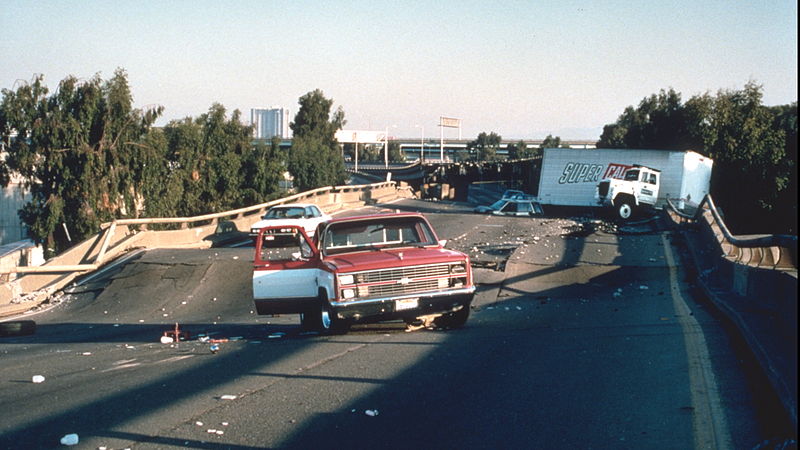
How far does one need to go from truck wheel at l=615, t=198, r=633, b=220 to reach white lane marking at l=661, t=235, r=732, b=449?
31.9 metres

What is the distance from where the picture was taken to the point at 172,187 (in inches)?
1844

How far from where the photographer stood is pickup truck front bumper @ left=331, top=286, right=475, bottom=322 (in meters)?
12.1

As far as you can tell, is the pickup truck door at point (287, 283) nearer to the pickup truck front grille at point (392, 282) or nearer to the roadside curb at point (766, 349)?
the pickup truck front grille at point (392, 282)

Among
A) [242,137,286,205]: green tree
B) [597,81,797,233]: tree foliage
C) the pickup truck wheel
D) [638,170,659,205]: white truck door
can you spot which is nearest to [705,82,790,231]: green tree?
[597,81,797,233]: tree foliage

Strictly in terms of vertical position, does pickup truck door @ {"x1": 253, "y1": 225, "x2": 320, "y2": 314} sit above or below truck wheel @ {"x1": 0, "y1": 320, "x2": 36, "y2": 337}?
above

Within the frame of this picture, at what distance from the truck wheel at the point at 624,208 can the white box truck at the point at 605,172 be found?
144cm

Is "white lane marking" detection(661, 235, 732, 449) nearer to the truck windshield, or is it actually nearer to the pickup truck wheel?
the pickup truck wheel

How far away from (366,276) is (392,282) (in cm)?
37

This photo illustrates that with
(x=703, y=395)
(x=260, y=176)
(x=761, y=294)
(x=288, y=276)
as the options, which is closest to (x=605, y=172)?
(x=260, y=176)

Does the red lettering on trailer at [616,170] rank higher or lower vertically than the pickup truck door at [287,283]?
higher

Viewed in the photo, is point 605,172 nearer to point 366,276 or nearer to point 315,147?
point 366,276

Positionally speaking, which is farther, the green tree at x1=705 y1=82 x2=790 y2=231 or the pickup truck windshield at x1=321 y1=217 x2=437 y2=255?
the green tree at x1=705 y1=82 x2=790 y2=231

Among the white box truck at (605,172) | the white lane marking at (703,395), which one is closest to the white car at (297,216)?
the white box truck at (605,172)

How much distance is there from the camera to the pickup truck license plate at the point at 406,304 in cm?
1211
